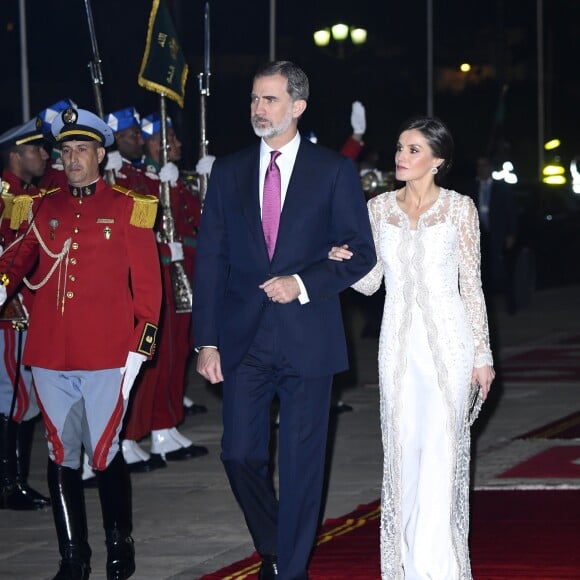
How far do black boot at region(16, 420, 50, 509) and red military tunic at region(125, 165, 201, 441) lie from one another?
880 millimetres

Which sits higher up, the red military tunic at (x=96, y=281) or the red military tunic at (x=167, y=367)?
the red military tunic at (x=96, y=281)

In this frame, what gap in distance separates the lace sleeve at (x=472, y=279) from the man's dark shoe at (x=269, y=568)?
102 centimetres

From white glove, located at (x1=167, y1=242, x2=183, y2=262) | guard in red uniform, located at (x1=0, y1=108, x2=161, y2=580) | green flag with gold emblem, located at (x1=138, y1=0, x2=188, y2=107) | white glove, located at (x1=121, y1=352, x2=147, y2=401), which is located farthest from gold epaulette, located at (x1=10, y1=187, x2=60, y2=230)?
green flag with gold emblem, located at (x1=138, y1=0, x2=188, y2=107)

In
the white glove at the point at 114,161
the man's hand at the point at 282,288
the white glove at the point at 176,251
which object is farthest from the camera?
the white glove at the point at 176,251

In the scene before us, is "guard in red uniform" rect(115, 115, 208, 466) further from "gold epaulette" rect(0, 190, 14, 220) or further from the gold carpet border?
the gold carpet border

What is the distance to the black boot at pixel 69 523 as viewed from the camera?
20.7 feet

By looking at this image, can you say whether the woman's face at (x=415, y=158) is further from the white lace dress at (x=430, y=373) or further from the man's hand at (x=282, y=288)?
the man's hand at (x=282, y=288)

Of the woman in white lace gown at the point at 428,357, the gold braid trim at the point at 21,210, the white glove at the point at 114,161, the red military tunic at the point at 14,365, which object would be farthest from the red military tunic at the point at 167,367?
the woman in white lace gown at the point at 428,357

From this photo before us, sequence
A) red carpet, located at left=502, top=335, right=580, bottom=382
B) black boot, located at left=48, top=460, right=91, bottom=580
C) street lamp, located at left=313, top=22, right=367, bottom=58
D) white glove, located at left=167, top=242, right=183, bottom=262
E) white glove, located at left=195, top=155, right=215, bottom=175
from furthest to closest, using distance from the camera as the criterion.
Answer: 1. street lamp, located at left=313, top=22, right=367, bottom=58
2. red carpet, located at left=502, top=335, right=580, bottom=382
3. white glove, located at left=195, top=155, right=215, bottom=175
4. white glove, located at left=167, top=242, right=183, bottom=262
5. black boot, located at left=48, top=460, right=91, bottom=580

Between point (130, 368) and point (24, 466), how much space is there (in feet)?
7.14

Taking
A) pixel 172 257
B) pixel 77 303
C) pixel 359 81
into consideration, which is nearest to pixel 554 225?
pixel 359 81

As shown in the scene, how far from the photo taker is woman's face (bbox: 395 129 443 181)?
19.6 feet

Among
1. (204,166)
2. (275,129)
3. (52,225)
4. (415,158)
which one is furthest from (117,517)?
(204,166)

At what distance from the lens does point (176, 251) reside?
9578 mm
